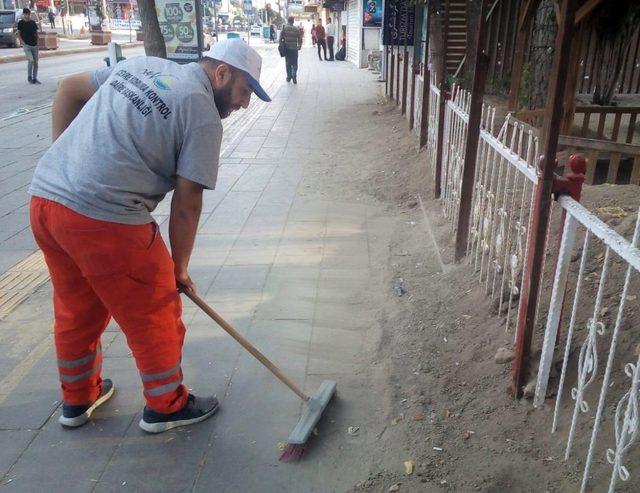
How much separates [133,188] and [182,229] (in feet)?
0.91

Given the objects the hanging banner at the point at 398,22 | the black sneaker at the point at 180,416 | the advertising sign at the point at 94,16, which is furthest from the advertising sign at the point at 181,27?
the advertising sign at the point at 94,16

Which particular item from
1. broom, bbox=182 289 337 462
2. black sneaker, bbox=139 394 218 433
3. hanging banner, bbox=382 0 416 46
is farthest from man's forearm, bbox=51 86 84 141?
hanging banner, bbox=382 0 416 46

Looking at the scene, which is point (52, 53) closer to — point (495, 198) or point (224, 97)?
point (495, 198)

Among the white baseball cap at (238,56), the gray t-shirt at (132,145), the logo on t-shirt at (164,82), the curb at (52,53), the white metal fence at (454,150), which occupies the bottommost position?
the curb at (52,53)

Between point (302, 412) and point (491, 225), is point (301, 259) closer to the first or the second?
point (491, 225)

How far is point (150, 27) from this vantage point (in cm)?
963

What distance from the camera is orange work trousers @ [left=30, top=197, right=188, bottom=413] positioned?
2352 mm

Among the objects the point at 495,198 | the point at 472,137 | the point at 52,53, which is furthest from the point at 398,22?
the point at 52,53

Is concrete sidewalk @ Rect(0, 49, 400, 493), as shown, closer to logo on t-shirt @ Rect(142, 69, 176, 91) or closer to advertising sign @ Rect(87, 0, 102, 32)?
logo on t-shirt @ Rect(142, 69, 176, 91)

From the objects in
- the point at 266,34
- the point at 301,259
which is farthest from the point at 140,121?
the point at 266,34

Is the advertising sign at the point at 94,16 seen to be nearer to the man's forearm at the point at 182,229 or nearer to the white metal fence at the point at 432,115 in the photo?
the white metal fence at the point at 432,115

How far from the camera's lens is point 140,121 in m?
2.31

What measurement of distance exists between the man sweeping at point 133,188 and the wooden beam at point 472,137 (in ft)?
5.94

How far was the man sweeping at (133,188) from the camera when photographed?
91.2 inches
